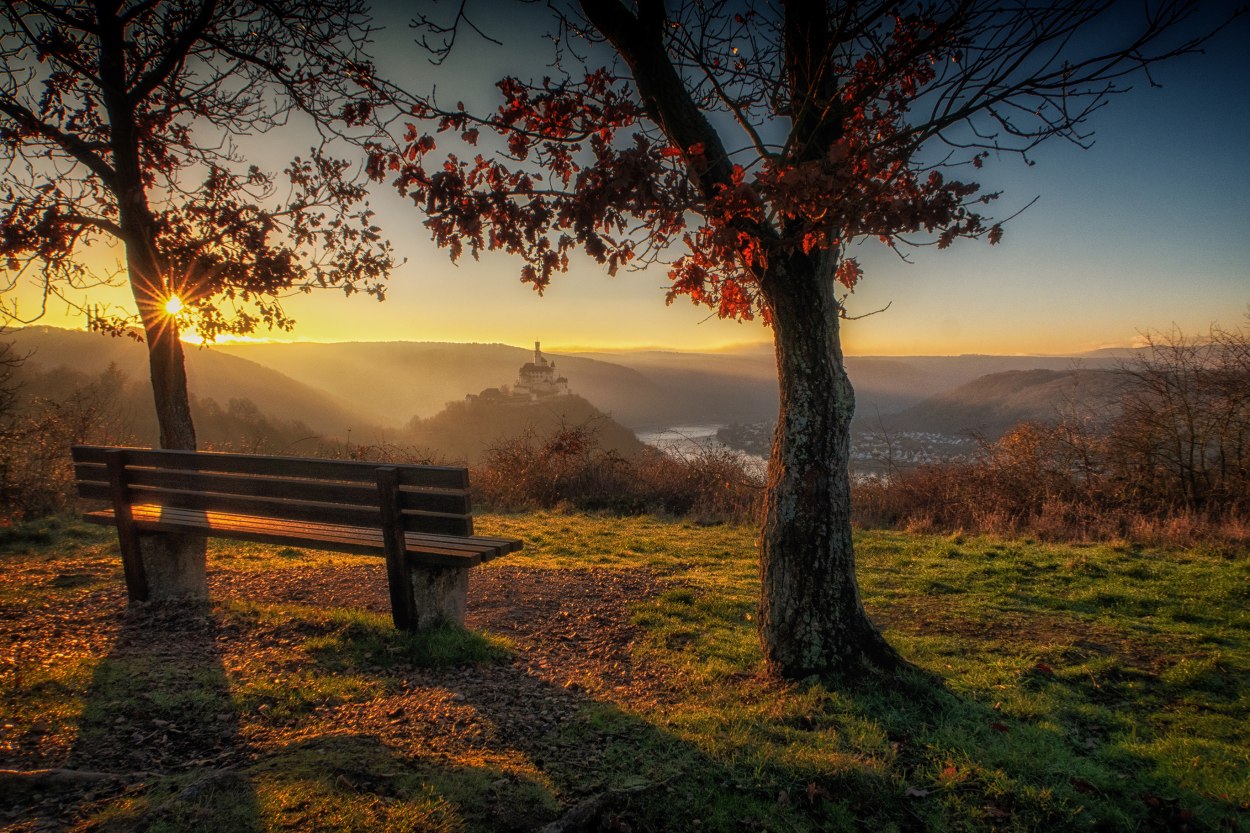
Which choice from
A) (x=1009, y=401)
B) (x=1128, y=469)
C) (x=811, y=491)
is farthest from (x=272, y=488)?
(x=1009, y=401)

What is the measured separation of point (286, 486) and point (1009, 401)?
95.8 feet

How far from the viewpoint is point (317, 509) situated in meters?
4.90

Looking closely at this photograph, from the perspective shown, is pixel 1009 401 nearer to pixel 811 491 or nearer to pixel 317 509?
pixel 811 491

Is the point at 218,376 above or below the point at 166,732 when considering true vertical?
above

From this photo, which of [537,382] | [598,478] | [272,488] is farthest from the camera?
[537,382]

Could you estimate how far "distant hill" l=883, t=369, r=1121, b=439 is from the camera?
12977mm

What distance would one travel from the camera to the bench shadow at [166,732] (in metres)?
2.26

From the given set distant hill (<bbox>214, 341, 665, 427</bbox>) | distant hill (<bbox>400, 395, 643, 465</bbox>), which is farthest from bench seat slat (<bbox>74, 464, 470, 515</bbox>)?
distant hill (<bbox>214, 341, 665, 427</bbox>)

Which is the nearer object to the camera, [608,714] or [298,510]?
[608,714]

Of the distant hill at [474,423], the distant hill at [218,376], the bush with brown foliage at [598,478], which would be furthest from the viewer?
the distant hill at [218,376]

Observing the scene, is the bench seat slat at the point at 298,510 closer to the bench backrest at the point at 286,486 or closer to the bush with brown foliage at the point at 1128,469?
the bench backrest at the point at 286,486

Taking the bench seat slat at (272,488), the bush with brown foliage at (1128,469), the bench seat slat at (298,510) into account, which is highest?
the bench seat slat at (272,488)

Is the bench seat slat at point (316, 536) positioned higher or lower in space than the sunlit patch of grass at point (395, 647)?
higher

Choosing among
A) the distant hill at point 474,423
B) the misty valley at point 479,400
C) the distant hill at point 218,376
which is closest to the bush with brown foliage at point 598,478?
the misty valley at point 479,400
